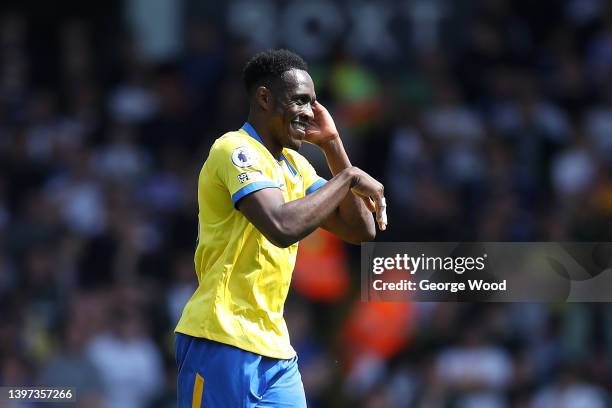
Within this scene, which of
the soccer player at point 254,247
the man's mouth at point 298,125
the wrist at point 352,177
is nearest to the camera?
the soccer player at point 254,247

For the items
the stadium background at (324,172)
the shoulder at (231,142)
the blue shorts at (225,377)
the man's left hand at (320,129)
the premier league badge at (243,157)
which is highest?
the stadium background at (324,172)

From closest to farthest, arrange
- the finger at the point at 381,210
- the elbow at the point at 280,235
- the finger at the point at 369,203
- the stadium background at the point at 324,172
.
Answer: the elbow at the point at 280,235 < the finger at the point at 381,210 < the finger at the point at 369,203 < the stadium background at the point at 324,172

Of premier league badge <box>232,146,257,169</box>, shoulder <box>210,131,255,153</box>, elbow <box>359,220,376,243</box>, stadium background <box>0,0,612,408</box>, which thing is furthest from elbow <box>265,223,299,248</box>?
stadium background <box>0,0,612,408</box>

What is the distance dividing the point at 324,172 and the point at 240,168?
4982 millimetres

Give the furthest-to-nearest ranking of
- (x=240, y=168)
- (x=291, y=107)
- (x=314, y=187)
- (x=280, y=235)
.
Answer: (x=314, y=187) < (x=291, y=107) < (x=240, y=168) < (x=280, y=235)

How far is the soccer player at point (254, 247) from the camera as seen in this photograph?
14.7ft

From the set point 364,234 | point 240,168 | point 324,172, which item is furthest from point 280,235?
point 324,172

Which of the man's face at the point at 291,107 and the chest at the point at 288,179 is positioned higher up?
the man's face at the point at 291,107

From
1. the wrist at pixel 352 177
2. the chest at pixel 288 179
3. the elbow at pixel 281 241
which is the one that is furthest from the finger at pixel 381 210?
the elbow at pixel 281 241

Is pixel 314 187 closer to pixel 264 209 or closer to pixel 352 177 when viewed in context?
pixel 352 177

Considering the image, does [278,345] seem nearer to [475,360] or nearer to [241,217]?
[241,217]

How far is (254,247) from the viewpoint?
4.64m

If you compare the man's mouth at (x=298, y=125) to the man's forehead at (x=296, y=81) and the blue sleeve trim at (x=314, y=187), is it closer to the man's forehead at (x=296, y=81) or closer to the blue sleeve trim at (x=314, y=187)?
the man's forehead at (x=296, y=81)

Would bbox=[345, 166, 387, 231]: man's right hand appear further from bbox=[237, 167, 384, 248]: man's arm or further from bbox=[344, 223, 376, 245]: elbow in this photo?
bbox=[344, 223, 376, 245]: elbow
